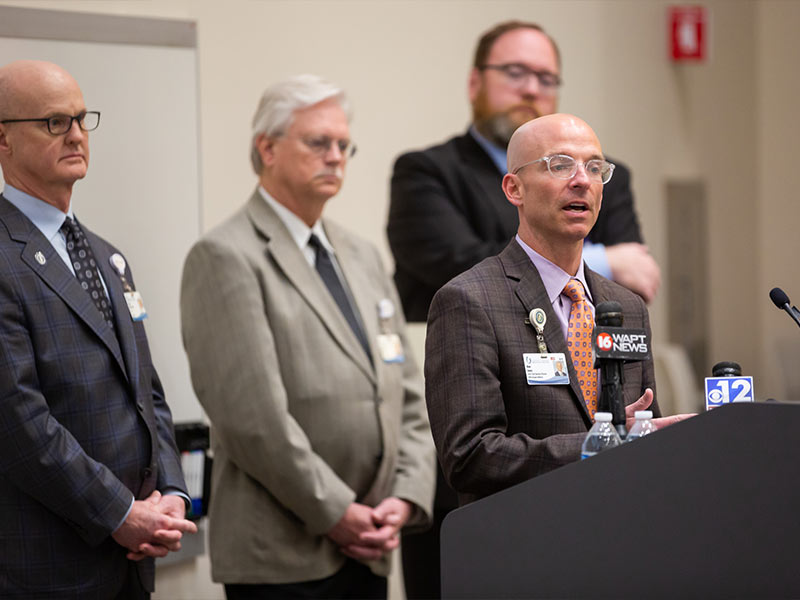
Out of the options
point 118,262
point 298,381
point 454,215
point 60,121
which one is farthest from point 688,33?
point 60,121

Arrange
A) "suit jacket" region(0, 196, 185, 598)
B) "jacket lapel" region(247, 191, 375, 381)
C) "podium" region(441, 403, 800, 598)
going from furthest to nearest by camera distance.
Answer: "jacket lapel" region(247, 191, 375, 381)
"suit jacket" region(0, 196, 185, 598)
"podium" region(441, 403, 800, 598)

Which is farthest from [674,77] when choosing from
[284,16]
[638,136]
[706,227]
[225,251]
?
[225,251]

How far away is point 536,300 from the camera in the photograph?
169 centimetres

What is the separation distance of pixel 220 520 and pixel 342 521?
0.32m

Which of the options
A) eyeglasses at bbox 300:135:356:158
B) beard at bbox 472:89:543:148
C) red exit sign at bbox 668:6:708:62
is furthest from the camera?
red exit sign at bbox 668:6:708:62

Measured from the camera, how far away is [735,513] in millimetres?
1413

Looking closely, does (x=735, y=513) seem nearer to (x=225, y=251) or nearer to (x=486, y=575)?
(x=486, y=575)

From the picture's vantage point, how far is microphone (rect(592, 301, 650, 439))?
147 cm

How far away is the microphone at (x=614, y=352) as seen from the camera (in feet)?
4.83

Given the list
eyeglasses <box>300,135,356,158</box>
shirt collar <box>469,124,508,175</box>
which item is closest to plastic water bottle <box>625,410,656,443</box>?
shirt collar <box>469,124,508,175</box>

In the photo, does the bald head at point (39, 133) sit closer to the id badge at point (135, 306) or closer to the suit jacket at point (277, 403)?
the id badge at point (135, 306)

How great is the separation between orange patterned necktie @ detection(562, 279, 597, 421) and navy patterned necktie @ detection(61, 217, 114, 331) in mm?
A: 947

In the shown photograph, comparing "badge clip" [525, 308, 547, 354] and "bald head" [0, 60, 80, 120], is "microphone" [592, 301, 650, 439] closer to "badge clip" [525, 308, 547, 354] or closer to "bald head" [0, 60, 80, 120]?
"badge clip" [525, 308, 547, 354]

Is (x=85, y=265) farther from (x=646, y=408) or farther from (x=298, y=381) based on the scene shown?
(x=646, y=408)
